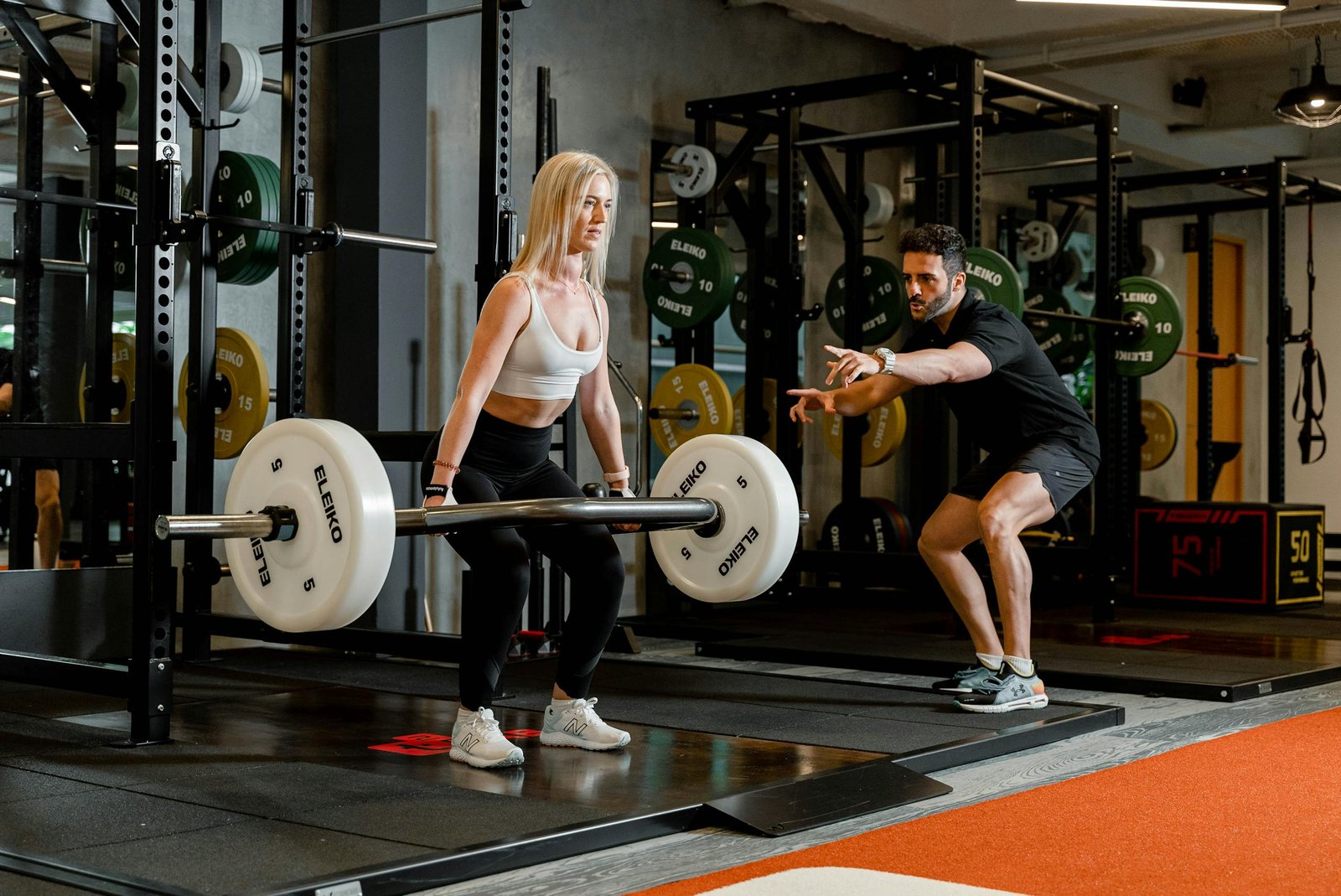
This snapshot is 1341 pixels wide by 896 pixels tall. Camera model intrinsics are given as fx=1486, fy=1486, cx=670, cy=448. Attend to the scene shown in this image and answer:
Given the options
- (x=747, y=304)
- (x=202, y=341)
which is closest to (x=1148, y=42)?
(x=747, y=304)

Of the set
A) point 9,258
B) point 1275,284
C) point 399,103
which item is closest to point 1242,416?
point 1275,284

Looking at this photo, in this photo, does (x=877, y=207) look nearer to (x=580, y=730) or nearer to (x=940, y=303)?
(x=940, y=303)

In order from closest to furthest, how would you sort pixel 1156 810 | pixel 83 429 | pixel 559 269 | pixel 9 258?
pixel 1156 810 → pixel 559 269 → pixel 83 429 → pixel 9 258

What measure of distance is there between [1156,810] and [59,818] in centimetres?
208

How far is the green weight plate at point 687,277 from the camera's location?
21.1 ft

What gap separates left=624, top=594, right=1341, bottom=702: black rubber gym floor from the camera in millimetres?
4645

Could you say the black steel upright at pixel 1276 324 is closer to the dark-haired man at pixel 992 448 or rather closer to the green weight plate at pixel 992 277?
the green weight plate at pixel 992 277

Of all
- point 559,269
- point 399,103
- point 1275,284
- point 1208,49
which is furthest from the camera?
point 1208,49

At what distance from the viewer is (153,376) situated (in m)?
3.40

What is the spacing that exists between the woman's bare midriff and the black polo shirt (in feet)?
4.40

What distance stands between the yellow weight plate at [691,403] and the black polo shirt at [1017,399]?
2190 millimetres

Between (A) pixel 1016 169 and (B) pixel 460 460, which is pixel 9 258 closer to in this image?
(B) pixel 460 460

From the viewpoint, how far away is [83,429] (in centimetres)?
358

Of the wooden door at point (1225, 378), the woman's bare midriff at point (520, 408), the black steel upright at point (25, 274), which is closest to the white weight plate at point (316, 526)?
the woman's bare midriff at point (520, 408)
